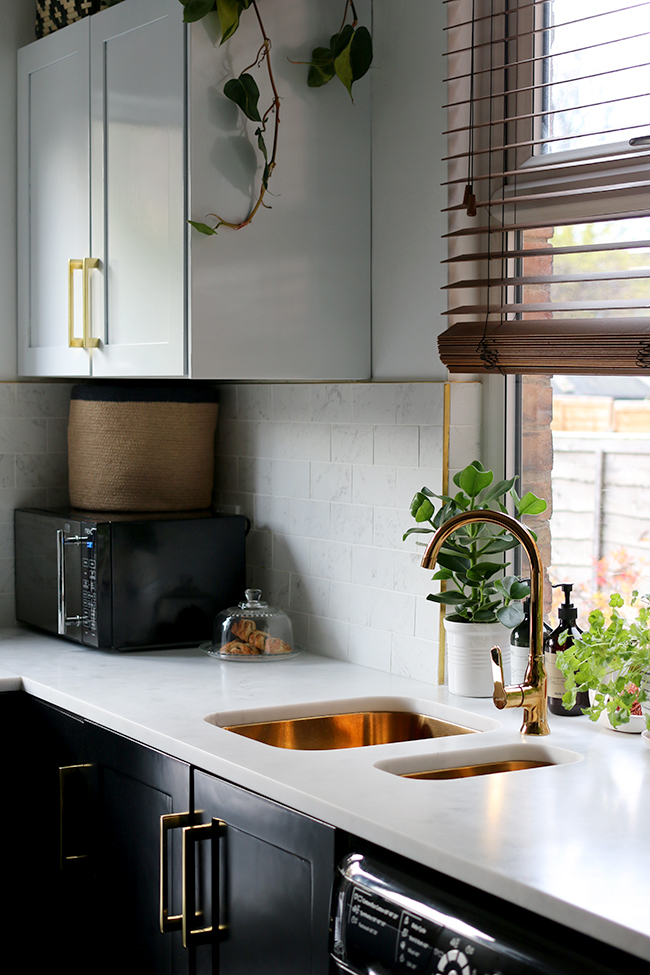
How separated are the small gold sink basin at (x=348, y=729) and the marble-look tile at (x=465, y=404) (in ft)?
1.99

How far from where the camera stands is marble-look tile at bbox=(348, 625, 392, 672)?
2524mm

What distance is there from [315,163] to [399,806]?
1.47 m

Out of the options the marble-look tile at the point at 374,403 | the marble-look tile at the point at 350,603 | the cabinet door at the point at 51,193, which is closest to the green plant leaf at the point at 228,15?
the cabinet door at the point at 51,193

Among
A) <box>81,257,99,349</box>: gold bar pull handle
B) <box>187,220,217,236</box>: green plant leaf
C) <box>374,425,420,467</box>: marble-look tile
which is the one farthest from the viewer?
<box>81,257,99,349</box>: gold bar pull handle

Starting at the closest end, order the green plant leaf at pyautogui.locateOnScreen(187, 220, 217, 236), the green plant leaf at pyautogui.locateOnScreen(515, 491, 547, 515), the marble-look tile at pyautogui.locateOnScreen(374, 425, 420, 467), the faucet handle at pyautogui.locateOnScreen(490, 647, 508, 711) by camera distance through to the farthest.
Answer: the faucet handle at pyautogui.locateOnScreen(490, 647, 508, 711) → the green plant leaf at pyautogui.locateOnScreen(515, 491, 547, 515) → the green plant leaf at pyautogui.locateOnScreen(187, 220, 217, 236) → the marble-look tile at pyautogui.locateOnScreen(374, 425, 420, 467)

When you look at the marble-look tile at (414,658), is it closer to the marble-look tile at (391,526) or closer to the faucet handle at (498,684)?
the marble-look tile at (391,526)

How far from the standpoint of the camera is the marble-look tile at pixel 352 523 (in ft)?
8.43

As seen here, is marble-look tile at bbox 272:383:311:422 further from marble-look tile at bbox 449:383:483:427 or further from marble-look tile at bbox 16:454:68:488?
marble-look tile at bbox 16:454:68:488

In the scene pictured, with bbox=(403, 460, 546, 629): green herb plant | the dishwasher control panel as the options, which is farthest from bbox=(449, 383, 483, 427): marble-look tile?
the dishwasher control panel

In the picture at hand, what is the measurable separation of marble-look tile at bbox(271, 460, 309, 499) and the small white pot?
0.65 metres

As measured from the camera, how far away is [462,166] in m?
2.35

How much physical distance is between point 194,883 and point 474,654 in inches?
27.0

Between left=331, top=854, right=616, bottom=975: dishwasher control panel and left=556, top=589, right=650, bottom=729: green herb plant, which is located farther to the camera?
left=556, top=589, right=650, bottom=729: green herb plant

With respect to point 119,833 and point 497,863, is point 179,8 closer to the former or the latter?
point 119,833
